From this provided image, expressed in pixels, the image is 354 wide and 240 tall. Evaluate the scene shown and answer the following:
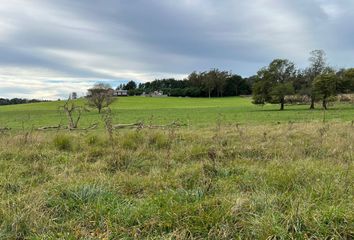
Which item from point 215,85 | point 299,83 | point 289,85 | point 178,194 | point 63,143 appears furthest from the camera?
point 215,85

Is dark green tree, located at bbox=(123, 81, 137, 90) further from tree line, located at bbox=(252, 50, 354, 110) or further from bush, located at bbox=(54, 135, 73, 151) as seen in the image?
bush, located at bbox=(54, 135, 73, 151)

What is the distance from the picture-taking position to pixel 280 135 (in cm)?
1226

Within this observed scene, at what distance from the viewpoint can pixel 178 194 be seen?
5223 millimetres

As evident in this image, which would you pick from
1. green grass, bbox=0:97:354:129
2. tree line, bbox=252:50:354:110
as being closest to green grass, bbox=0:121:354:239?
green grass, bbox=0:97:354:129

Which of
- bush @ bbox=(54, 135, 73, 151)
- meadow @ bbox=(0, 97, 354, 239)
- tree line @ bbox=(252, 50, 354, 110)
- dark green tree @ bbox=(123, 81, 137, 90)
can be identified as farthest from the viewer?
dark green tree @ bbox=(123, 81, 137, 90)

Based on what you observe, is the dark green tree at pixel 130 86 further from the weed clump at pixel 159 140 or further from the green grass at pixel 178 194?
the green grass at pixel 178 194

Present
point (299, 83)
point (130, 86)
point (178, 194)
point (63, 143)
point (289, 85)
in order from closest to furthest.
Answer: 1. point (178, 194)
2. point (63, 143)
3. point (289, 85)
4. point (299, 83)
5. point (130, 86)

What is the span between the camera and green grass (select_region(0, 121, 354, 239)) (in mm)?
4098

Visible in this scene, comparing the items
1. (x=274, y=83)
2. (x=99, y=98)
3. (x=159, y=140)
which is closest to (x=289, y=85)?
(x=274, y=83)

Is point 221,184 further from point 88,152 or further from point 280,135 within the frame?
point 280,135

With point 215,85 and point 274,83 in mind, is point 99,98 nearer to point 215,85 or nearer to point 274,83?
point 274,83

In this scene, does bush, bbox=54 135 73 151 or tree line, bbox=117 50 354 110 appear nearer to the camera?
bush, bbox=54 135 73 151

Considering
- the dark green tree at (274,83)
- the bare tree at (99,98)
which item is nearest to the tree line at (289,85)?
the dark green tree at (274,83)

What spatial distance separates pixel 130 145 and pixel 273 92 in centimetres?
5025
